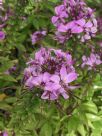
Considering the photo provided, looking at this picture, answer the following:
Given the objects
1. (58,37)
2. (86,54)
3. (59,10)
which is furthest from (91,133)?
(59,10)

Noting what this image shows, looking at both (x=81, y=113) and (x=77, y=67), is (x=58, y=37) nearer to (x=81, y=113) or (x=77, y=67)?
(x=77, y=67)

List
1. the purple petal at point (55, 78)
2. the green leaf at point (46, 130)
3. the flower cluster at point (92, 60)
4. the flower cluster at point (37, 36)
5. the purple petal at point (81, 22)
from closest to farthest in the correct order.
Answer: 1. the purple petal at point (55, 78)
2. the purple petal at point (81, 22)
3. the flower cluster at point (92, 60)
4. the green leaf at point (46, 130)
5. the flower cluster at point (37, 36)

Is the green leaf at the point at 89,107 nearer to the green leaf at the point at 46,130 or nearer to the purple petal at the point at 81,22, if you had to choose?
the green leaf at the point at 46,130

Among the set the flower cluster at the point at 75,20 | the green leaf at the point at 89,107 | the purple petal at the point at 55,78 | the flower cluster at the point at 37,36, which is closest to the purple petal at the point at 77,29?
the flower cluster at the point at 75,20

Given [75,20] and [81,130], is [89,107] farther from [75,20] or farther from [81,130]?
[75,20]

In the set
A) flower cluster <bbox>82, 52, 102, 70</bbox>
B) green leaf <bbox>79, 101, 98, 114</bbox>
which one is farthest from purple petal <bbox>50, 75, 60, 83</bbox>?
green leaf <bbox>79, 101, 98, 114</bbox>

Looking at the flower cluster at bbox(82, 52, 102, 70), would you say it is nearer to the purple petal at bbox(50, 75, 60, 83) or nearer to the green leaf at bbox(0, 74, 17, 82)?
the green leaf at bbox(0, 74, 17, 82)

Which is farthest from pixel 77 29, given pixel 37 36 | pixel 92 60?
pixel 37 36

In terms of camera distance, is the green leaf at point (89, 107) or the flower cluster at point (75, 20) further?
the green leaf at point (89, 107)
